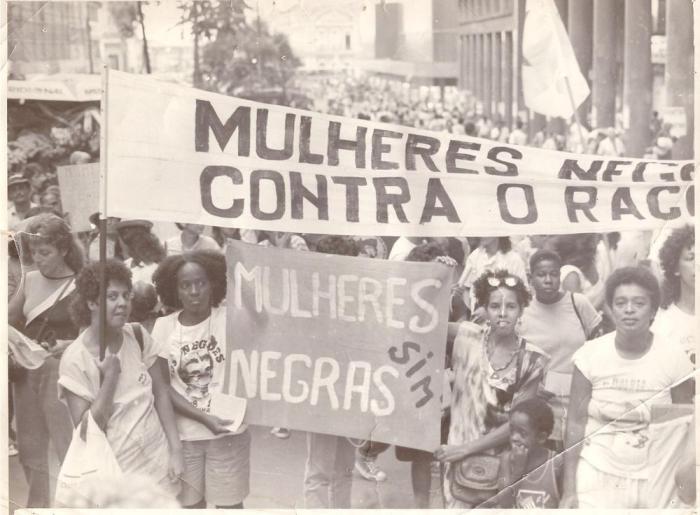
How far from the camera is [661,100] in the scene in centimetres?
609

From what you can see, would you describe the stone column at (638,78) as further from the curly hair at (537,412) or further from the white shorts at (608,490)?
the white shorts at (608,490)

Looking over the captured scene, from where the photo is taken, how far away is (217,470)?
6125mm

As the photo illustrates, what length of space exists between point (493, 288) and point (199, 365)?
126cm

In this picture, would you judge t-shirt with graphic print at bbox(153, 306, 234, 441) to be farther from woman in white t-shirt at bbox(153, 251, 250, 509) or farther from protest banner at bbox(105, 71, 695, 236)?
protest banner at bbox(105, 71, 695, 236)

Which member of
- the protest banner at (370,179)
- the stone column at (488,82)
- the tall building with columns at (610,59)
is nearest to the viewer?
the protest banner at (370,179)

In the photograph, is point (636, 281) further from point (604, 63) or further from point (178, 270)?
point (178, 270)

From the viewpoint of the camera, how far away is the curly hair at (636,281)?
19.7 feet

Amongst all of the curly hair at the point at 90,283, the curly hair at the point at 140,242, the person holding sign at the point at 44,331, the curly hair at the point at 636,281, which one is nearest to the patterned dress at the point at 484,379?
the curly hair at the point at 636,281

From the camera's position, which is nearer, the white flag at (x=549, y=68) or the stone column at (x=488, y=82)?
the white flag at (x=549, y=68)

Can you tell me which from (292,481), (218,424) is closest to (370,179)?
(218,424)

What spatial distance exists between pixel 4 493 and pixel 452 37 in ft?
8.87

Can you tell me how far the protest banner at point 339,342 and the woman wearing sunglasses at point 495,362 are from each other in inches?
4.3

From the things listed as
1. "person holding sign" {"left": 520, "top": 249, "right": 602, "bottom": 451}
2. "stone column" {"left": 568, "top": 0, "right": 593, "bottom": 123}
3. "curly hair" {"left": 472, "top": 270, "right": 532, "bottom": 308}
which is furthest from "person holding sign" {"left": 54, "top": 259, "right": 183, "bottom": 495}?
"stone column" {"left": 568, "top": 0, "right": 593, "bottom": 123}

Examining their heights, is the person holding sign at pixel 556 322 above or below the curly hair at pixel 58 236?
below
